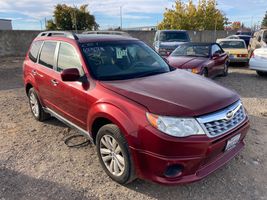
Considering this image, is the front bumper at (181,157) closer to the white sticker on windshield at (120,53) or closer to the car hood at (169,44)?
the white sticker on windshield at (120,53)

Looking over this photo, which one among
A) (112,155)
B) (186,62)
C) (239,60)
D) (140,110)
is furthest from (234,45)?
(140,110)

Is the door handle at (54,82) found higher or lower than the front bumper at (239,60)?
higher

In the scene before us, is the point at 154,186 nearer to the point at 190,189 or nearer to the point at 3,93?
the point at 190,189

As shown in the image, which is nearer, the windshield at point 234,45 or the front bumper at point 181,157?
the front bumper at point 181,157

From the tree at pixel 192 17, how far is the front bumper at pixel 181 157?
30984 mm

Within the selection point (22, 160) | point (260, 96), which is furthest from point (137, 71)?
point (260, 96)

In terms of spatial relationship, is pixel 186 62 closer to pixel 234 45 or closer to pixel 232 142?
pixel 232 142

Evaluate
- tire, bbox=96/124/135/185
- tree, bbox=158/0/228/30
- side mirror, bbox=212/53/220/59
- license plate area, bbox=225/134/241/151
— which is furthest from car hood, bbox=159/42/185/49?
tree, bbox=158/0/228/30

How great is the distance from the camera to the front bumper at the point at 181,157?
256 cm

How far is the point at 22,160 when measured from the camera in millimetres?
3840

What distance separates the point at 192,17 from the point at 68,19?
631 inches

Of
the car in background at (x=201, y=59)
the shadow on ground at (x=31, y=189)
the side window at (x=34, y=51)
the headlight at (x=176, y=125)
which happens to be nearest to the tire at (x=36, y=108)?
the side window at (x=34, y=51)

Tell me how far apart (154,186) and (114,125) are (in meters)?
0.93

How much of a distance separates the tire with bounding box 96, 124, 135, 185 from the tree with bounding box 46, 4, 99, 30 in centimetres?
3197
